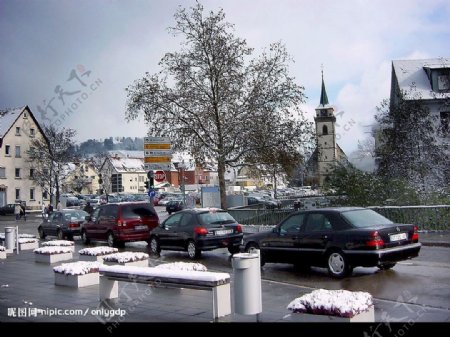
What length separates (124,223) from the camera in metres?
20.2

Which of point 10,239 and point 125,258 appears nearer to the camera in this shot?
point 125,258

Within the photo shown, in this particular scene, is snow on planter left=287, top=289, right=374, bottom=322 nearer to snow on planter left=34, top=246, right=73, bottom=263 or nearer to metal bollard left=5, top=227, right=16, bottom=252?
snow on planter left=34, top=246, right=73, bottom=263

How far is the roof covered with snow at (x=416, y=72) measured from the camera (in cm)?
4634

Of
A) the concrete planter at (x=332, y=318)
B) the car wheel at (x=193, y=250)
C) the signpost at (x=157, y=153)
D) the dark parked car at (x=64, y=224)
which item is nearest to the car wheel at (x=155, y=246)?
the car wheel at (x=193, y=250)

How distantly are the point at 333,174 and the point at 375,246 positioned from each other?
46.3ft

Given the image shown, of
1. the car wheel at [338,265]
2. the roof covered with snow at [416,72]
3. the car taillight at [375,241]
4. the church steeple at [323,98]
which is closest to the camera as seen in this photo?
the car taillight at [375,241]

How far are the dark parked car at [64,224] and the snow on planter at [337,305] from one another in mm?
20351

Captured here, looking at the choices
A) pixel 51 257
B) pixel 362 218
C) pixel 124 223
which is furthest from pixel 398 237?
pixel 124 223

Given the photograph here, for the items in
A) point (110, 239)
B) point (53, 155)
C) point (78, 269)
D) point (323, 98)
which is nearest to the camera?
point (78, 269)

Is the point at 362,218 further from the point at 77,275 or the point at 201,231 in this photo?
the point at 77,275

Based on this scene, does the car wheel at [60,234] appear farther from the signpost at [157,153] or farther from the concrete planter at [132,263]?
the concrete planter at [132,263]

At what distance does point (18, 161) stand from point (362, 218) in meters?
69.8
